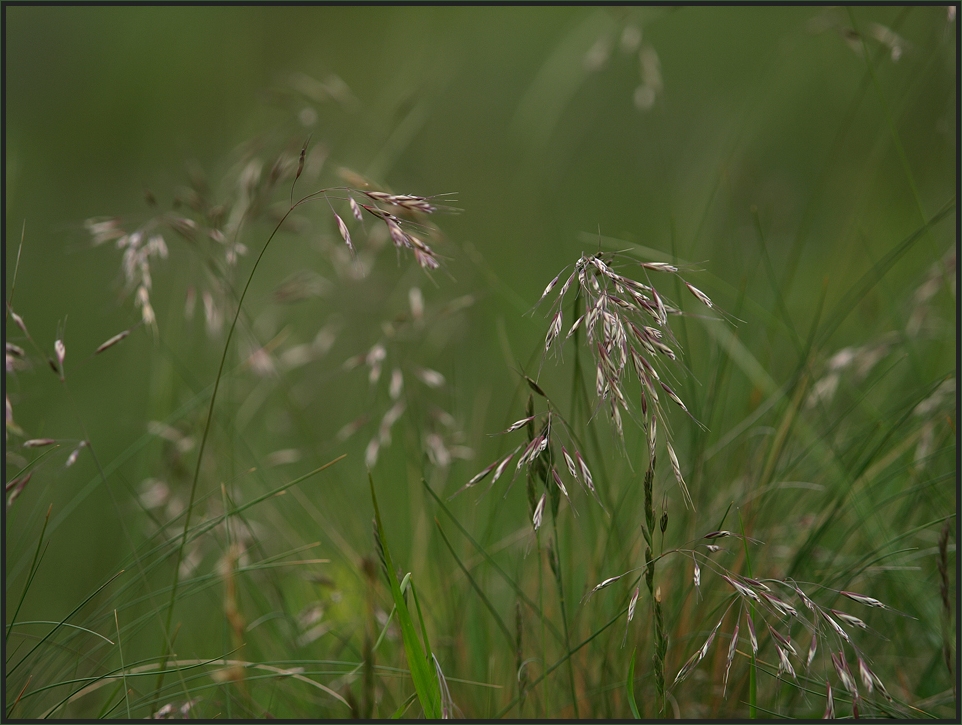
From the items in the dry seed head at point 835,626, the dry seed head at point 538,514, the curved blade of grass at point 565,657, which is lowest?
the curved blade of grass at point 565,657

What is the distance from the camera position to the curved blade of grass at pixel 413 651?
1.13m

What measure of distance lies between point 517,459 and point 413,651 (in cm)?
49

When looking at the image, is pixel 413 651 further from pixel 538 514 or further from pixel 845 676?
pixel 845 676

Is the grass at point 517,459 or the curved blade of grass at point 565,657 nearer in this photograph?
the curved blade of grass at point 565,657

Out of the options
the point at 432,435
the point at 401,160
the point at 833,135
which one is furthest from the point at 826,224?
the point at 432,435

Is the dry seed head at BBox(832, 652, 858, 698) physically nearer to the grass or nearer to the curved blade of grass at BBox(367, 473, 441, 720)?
the grass

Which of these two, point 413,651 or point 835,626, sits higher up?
point 835,626

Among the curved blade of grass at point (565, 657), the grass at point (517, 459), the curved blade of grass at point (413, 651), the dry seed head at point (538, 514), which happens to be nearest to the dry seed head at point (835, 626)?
the grass at point (517, 459)

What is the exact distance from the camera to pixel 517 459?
1502 mm

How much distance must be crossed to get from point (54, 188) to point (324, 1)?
120 inches

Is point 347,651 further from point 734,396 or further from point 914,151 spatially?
point 914,151

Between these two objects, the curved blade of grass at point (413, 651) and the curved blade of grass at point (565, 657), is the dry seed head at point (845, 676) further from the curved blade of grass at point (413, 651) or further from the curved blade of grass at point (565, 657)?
the curved blade of grass at point (413, 651)

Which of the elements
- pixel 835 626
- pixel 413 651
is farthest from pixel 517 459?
pixel 835 626

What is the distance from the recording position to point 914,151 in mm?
3369
